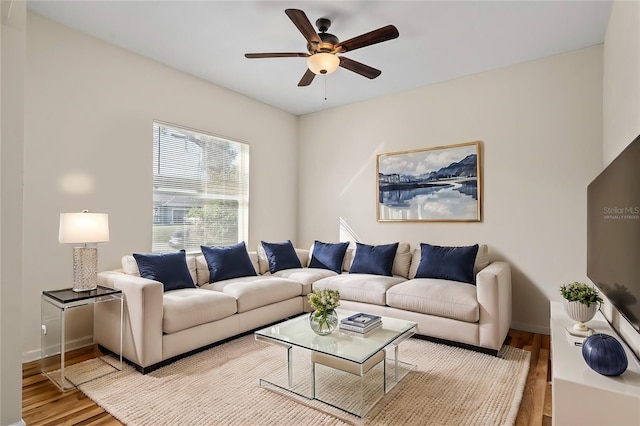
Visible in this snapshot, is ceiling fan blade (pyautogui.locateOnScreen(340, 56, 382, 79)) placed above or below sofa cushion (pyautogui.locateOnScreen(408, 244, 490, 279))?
above

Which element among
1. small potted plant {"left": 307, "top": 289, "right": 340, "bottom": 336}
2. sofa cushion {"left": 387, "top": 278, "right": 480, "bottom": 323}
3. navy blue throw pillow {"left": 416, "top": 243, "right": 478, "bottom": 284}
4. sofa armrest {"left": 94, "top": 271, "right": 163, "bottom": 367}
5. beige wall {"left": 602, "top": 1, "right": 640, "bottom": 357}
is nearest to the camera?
beige wall {"left": 602, "top": 1, "right": 640, "bottom": 357}

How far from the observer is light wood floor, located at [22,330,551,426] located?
2048 millimetres

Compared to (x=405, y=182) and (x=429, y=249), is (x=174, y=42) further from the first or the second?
(x=429, y=249)

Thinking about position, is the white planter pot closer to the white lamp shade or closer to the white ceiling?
the white ceiling

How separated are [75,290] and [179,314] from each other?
84 centimetres

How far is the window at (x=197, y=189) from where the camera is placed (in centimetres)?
388

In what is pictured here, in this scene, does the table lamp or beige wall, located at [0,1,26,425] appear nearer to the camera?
beige wall, located at [0,1,26,425]

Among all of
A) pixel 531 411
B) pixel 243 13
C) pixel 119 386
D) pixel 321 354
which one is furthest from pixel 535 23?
pixel 119 386

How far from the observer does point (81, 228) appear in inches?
107

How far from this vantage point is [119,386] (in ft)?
7.97

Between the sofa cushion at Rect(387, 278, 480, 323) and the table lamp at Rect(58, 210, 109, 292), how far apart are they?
2602 mm

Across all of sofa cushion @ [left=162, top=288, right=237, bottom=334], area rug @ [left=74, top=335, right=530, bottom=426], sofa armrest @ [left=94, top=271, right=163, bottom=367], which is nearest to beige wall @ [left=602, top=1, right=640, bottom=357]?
area rug @ [left=74, top=335, right=530, bottom=426]

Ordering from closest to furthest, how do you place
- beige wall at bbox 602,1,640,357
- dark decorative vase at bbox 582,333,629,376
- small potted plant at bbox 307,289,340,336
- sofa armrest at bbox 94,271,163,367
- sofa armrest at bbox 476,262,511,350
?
1. dark decorative vase at bbox 582,333,629,376
2. beige wall at bbox 602,1,640,357
3. small potted plant at bbox 307,289,340,336
4. sofa armrest at bbox 94,271,163,367
5. sofa armrest at bbox 476,262,511,350

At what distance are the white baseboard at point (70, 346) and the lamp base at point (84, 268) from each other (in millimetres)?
663
